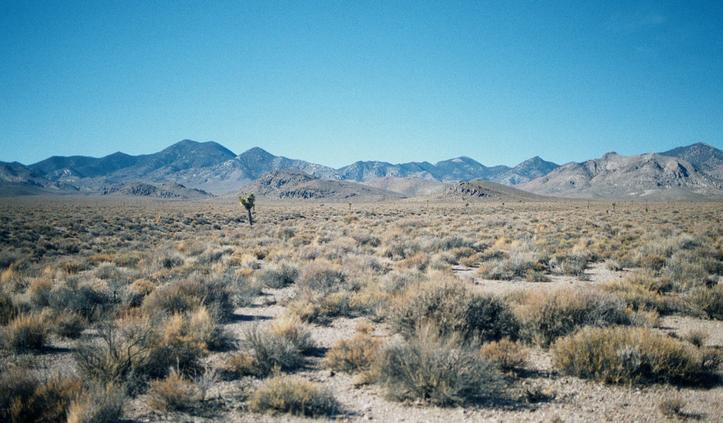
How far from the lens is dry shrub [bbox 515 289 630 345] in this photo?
21.4ft

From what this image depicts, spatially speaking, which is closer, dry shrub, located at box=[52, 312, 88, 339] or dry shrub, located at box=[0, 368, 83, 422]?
dry shrub, located at box=[0, 368, 83, 422]

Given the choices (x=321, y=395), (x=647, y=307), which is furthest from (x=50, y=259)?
(x=647, y=307)

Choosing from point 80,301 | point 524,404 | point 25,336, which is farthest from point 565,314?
point 80,301

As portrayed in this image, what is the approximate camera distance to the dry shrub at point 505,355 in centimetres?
551

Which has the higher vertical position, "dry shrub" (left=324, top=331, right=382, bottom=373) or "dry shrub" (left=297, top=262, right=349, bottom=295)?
"dry shrub" (left=297, top=262, right=349, bottom=295)

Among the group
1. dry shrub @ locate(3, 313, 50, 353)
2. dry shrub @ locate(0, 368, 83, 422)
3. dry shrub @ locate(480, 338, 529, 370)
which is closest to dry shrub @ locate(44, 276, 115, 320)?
dry shrub @ locate(3, 313, 50, 353)

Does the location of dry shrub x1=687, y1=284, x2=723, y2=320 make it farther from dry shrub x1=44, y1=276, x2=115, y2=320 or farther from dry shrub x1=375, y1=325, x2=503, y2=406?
dry shrub x1=44, y1=276, x2=115, y2=320

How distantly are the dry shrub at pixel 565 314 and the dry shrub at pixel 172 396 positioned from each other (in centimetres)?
564

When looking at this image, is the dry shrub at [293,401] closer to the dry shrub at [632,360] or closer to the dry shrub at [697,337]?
the dry shrub at [632,360]

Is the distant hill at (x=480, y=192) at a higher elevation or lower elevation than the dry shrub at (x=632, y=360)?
higher

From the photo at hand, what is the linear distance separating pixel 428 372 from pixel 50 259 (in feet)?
62.8

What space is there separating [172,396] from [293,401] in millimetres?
1536

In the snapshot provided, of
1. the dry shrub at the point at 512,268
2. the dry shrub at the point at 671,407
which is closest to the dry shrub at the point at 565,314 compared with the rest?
the dry shrub at the point at 671,407

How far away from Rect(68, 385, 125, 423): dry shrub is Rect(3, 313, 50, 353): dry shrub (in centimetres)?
314
